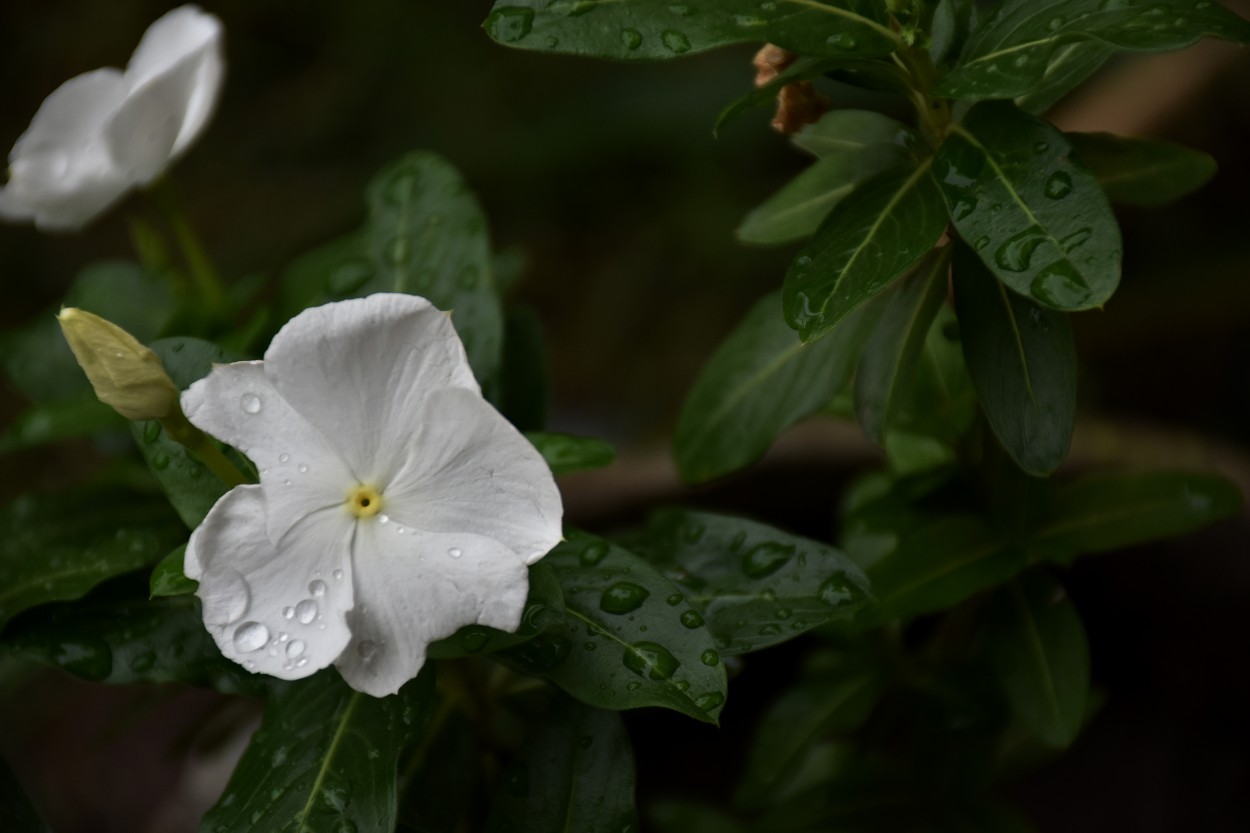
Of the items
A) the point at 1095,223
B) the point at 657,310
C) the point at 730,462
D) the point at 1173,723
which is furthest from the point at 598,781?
the point at 657,310

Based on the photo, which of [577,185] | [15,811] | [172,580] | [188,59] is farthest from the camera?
[577,185]

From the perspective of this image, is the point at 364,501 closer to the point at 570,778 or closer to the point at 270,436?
the point at 270,436

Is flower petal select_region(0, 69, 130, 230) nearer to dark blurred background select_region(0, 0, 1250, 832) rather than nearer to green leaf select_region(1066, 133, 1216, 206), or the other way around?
green leaf select_region(1066, 133, 1216, 206)

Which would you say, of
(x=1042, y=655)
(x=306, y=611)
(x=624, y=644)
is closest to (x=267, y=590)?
(x=306, y=611)

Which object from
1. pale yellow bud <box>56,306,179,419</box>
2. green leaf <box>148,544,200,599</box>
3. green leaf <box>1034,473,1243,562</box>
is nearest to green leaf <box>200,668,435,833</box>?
green leaf <box>148,544,200,599</box>

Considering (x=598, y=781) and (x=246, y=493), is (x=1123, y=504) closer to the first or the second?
(x=598, y=781)
